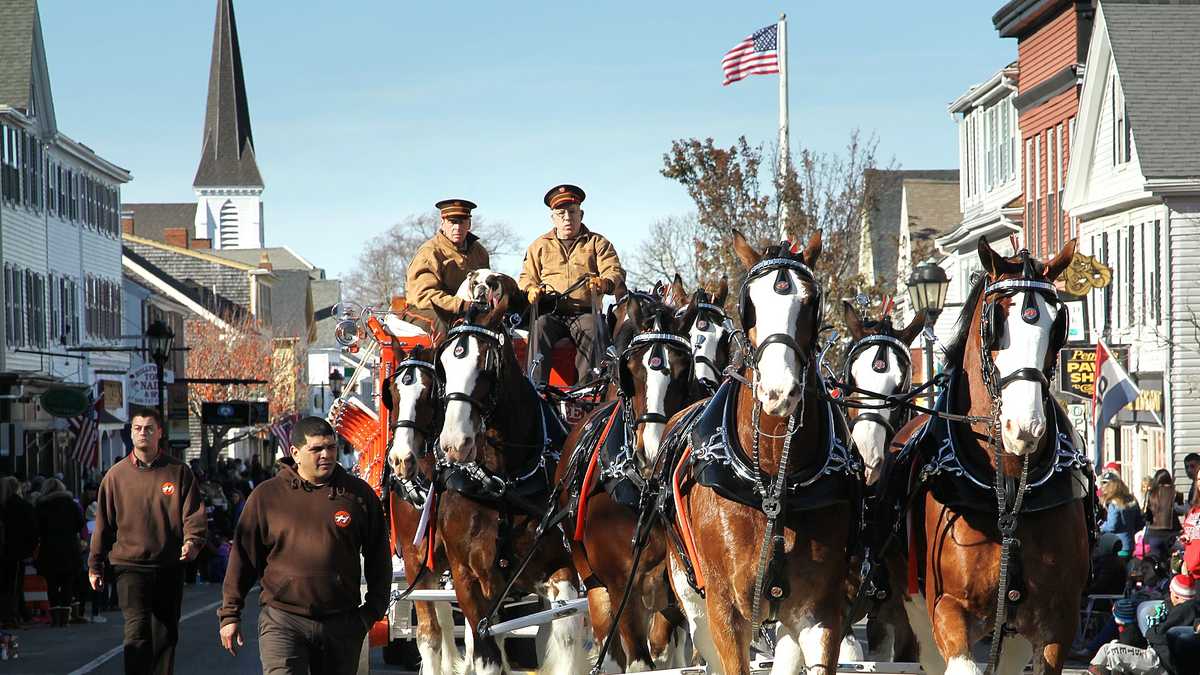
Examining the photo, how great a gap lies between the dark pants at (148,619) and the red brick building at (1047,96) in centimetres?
3001

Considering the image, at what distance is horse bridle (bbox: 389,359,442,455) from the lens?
12.1 m

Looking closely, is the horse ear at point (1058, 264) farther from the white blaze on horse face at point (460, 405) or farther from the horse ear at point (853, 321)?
the horse ear at point (853, 321)

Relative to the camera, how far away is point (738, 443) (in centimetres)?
826

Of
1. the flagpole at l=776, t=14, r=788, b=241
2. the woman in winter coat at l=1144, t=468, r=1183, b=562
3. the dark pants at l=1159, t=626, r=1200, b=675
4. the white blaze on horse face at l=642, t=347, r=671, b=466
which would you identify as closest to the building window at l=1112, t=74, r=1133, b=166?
the flagpole at l=776, t=14, r=788, b=241

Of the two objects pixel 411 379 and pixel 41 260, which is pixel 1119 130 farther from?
pixel 411 379

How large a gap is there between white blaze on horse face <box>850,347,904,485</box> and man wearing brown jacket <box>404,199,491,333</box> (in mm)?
3018

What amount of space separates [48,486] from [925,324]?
45.0 feet

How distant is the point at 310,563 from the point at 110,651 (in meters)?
11.3

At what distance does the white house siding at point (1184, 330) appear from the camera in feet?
111

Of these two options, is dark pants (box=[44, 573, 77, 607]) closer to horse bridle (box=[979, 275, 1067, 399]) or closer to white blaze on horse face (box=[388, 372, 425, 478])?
white blaze on horse face (box=[388, 372, 425, 478])

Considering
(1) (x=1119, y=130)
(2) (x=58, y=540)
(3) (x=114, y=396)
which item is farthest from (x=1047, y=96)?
(3) (x=114, y=396)

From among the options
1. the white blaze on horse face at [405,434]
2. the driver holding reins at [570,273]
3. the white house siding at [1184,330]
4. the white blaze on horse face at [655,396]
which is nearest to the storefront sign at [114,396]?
the white house siding at [1184,330]

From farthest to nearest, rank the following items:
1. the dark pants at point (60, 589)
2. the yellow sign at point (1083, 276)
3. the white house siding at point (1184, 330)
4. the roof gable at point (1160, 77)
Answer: the roof gable at point (1160, 77)
the white house siding at point (1184, 330)
the yellow sign at point (1083, 276)
the dark pants at point (60, 589)

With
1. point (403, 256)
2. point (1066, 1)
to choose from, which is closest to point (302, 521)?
point (1066, 1)
